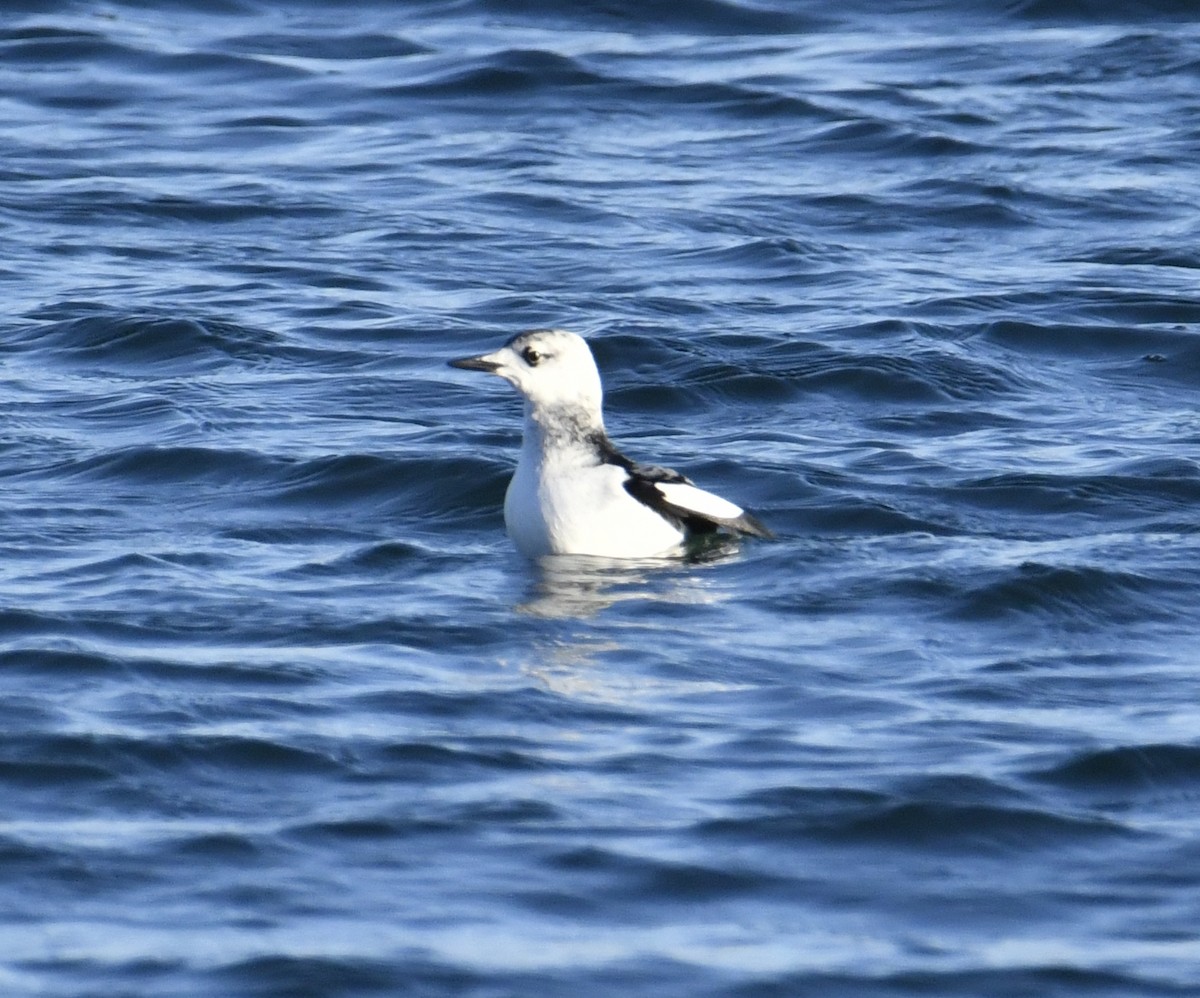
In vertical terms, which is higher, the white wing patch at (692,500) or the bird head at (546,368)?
the bird head at (546,368)

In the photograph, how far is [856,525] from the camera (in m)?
12.0

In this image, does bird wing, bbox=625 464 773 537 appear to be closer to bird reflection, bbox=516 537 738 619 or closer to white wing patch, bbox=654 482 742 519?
white wing patch, bbox=654 482 742 519

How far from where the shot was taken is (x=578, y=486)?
1125 cm

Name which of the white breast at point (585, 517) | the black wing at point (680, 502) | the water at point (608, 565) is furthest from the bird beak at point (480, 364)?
the water at point (608, 565)

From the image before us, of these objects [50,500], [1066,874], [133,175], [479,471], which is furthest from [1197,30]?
[1066,874]

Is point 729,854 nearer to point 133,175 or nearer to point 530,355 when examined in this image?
point 530,355

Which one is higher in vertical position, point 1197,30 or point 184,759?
point 1197,30

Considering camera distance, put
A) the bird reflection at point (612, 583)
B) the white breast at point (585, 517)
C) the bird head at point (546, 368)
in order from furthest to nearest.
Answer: the bird head at point (546, 368), the white breast at point (585, 517), the bird reflection at point (612, 583)

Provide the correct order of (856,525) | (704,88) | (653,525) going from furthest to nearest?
(704,88) → (856,525) → (653,525)

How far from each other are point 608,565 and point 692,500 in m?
0.52

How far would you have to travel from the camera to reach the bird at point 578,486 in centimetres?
1120

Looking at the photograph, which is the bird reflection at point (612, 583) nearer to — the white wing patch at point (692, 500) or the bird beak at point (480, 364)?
the white wing patch at point (692, 500)

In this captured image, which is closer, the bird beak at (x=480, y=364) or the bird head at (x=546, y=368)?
the bird beak at (x=480, y=364)

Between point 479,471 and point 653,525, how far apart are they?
2.08 metres
